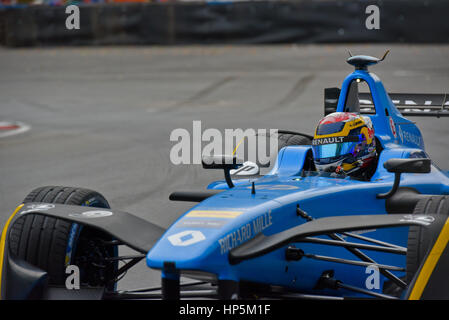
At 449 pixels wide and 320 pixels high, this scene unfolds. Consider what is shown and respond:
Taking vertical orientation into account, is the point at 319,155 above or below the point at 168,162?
above

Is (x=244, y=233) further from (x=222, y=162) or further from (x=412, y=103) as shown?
(x=412, y=103)

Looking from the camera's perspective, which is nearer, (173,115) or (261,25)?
(173,115)

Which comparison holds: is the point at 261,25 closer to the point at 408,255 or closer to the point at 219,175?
the point at 219,175

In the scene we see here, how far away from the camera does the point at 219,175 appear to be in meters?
10.2

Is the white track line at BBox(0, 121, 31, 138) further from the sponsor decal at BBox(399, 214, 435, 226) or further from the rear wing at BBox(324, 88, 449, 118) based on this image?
the sponsor decal at BBox(399, 214, 435, 226)

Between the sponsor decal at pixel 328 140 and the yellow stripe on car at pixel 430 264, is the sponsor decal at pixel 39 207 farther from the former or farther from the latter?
the yellow stripe on car at pixel 430 264

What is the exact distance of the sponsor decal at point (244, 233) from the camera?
166 inches

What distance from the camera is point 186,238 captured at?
4199 millimetres

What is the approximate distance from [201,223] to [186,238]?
19 centimetres

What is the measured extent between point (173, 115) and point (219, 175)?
213 inches

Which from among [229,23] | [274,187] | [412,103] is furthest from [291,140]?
[229,23]

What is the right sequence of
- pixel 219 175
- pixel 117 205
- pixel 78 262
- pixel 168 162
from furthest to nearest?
1. pixel 168 162
2. pixel 219 175
3. pixel 117 205
4. pixel 78 262

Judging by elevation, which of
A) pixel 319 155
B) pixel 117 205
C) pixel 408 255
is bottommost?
pixel 117 205

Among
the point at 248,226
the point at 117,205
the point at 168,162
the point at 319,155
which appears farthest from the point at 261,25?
the point at 248,226
